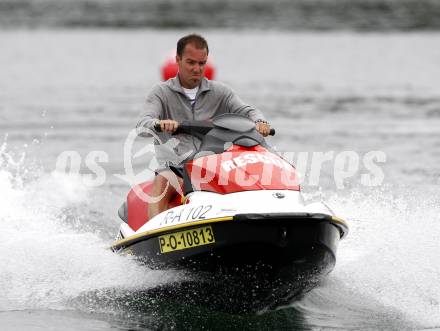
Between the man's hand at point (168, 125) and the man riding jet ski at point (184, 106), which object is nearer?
the man's hand at point (168, 125)

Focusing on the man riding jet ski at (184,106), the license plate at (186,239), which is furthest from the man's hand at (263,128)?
Result: the license plate at (186,239)

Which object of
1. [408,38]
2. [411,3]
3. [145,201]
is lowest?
[145,201]

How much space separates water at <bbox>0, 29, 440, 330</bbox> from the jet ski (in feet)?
0.71

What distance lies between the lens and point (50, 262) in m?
8.05

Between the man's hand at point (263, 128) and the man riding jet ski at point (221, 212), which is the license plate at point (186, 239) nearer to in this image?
the man riding jet ski at point (221, 212)

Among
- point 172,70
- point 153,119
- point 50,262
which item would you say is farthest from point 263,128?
point 172,70

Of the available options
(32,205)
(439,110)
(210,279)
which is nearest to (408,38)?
(439,110)

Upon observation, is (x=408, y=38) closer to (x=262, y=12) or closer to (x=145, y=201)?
(x=262, y=12)

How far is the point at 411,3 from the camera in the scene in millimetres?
69312

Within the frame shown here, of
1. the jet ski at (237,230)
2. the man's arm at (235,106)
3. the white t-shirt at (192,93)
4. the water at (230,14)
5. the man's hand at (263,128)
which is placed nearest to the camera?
the jet ski at (237,230)

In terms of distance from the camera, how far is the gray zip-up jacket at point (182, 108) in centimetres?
751

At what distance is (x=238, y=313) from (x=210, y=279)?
41 cm

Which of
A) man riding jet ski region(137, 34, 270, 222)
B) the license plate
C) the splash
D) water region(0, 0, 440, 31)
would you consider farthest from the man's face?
water region(0, 0, 440, 31)

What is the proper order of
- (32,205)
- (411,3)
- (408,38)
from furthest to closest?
1. (411,3)
2. (408,38)
3. (32,205)
